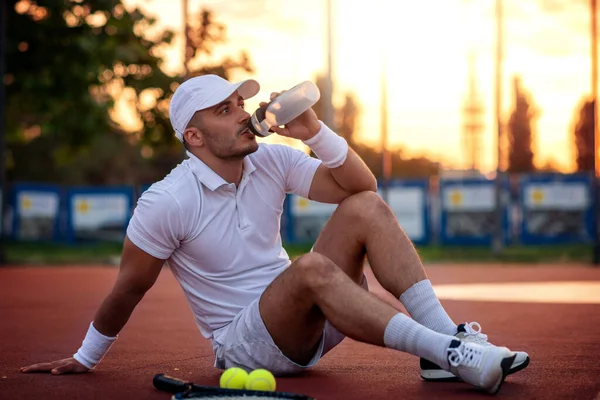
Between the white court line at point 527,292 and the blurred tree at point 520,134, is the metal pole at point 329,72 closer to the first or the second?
the white court line at point 527,292

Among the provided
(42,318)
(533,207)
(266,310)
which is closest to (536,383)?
(266,310)

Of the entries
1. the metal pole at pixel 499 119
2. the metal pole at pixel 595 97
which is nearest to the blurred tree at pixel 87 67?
the metal pole at pixel 499 119

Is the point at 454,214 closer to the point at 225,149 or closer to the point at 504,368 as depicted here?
the point at 225,149

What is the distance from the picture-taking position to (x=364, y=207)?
5.14 meters

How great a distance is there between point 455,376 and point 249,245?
4.03 feet

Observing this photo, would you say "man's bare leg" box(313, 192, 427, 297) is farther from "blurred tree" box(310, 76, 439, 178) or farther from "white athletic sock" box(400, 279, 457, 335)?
"blurred tree" box(310, 76, 439, 178)

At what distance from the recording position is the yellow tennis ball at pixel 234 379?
478cm

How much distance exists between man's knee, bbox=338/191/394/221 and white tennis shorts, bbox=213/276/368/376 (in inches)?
23.8

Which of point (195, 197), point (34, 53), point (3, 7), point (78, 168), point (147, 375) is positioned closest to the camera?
point (195, 197)

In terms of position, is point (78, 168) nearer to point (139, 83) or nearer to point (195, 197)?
point (139, 83)

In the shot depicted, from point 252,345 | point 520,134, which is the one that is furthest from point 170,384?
point 520,134

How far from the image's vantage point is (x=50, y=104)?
2447cm

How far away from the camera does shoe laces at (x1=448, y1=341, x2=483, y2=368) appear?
445 cm

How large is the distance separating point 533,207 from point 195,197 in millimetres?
22839
